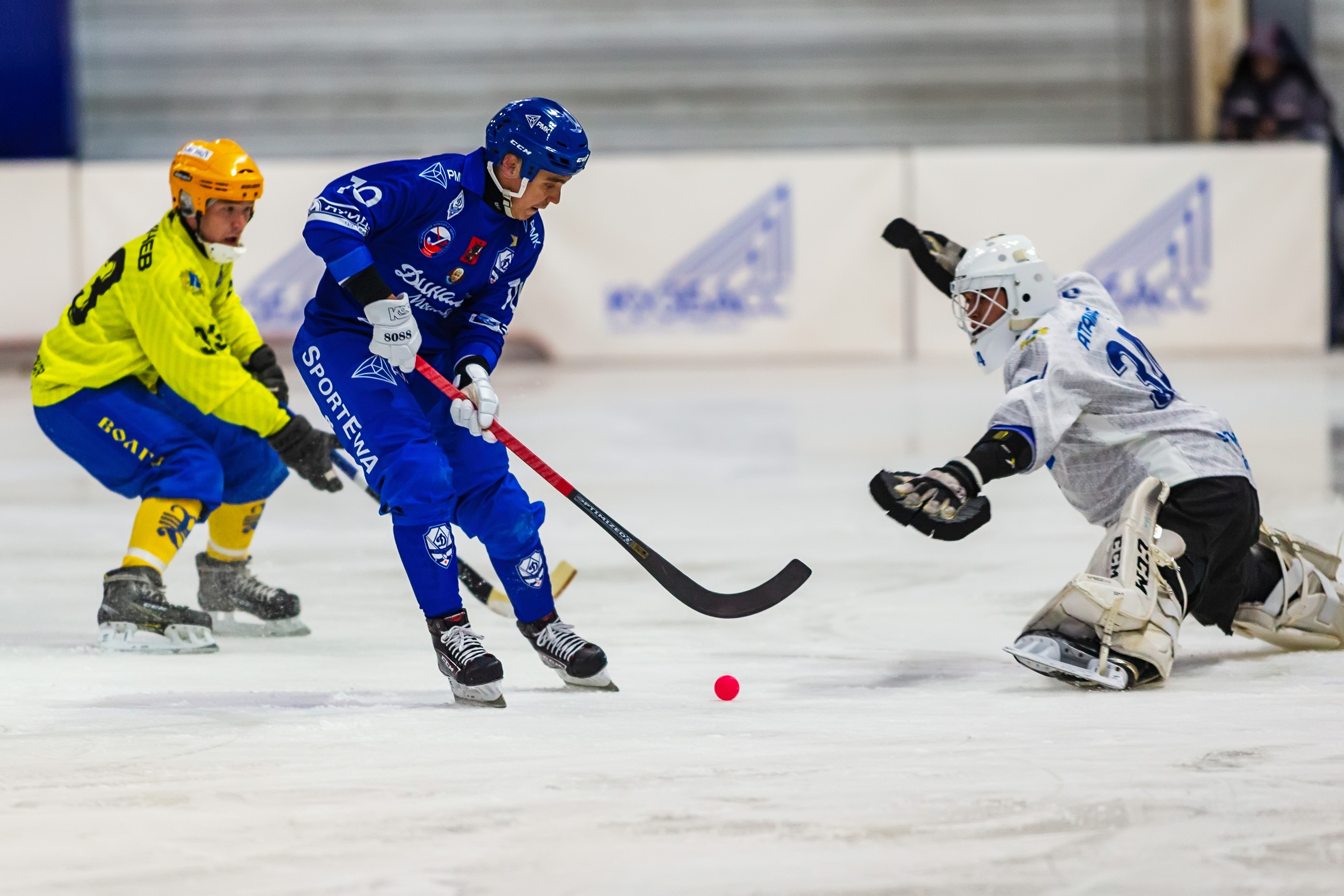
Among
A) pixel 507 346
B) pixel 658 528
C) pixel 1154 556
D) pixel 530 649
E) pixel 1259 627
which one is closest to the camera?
pixel 1154 556

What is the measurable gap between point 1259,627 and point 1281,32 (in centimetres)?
1149

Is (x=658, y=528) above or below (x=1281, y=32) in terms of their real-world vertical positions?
below

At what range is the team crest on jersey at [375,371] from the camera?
4.12 metres

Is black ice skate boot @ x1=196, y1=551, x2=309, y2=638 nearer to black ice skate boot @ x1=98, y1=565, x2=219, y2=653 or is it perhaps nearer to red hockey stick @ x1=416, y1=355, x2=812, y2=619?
black ice skate boot @ x1=98, y1=565, x2=219, y2=653

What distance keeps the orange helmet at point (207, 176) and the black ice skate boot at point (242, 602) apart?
1076 millimetres

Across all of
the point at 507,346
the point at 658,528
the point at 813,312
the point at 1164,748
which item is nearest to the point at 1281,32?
the point at 813,312

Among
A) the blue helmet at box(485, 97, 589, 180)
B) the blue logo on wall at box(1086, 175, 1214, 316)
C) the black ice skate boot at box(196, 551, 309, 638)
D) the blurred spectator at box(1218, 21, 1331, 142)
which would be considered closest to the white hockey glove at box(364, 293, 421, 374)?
the blue helmet at box(485, 97, 589, 180)

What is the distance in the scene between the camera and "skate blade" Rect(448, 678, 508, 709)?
3936 millimetres

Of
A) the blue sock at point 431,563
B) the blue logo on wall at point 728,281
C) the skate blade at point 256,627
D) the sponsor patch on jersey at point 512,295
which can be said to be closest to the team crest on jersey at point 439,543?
the blue sock at point 431,563

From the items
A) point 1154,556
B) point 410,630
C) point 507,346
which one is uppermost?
point 1154,556

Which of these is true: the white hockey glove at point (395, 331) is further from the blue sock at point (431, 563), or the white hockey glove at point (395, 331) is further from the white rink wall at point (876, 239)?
the white rink wall at point (876, 239)

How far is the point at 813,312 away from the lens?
1359cm

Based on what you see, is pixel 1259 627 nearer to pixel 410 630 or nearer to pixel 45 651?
pixel 410 630

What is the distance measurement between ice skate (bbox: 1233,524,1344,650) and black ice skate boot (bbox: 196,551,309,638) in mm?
2615
